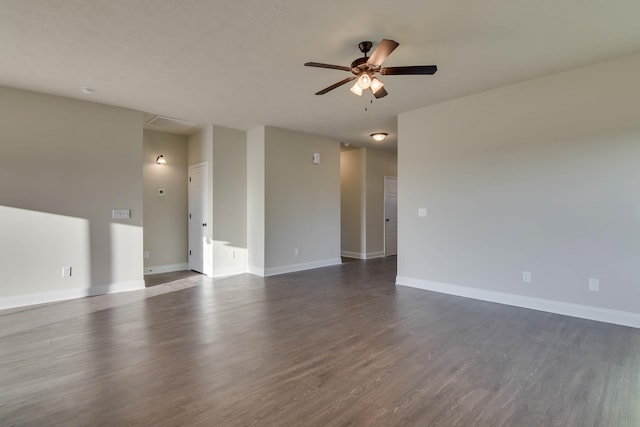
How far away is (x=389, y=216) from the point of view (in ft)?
27.7

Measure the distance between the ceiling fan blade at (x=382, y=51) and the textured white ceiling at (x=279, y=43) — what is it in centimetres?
23

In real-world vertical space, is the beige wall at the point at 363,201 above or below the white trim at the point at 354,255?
above

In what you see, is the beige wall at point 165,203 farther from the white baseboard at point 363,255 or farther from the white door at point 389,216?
the white door at point 389,216

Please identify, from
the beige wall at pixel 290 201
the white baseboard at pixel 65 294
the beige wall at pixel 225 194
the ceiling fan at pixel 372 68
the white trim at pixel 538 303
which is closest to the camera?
the ceiling fan at pixel 372 68

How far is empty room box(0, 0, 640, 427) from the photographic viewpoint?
2289 millimetres

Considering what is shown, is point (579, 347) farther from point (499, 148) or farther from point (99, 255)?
point (99, 255)

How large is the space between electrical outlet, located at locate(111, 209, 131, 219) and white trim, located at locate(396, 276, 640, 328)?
443cm

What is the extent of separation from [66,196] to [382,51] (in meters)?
4.47

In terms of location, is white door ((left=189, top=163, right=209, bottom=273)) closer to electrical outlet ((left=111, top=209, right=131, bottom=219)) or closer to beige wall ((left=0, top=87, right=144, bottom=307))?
beige wall ((left=0, top=87, right=144, bottom=307))

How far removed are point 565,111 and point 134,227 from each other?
5.94m

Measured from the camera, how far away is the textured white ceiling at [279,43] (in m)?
2.50

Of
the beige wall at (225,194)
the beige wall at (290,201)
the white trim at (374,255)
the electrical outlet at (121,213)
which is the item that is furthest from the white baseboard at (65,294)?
the white trim at (374,255)

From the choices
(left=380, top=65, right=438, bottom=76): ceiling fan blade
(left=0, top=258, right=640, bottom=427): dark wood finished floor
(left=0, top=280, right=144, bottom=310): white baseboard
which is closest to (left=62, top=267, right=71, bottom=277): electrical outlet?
(left=0, top=280, right=144, bottom=310): white baseboard

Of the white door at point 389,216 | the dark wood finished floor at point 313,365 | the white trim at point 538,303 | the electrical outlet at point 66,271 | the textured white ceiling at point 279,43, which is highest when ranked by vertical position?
the textured white ceiling at point 279,43
